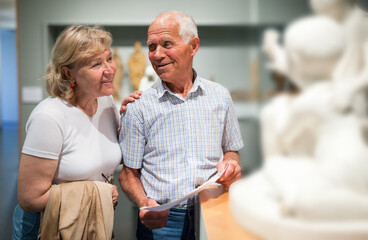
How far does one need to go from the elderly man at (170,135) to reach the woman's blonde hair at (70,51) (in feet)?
0.64

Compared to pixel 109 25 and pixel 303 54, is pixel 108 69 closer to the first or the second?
pixel 303 54

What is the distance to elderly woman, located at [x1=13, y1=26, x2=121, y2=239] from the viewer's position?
118 cm

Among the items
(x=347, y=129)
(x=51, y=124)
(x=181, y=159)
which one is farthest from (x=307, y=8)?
(x=51, y=124)

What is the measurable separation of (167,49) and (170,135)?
0.99 feet

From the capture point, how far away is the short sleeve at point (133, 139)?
1.27m

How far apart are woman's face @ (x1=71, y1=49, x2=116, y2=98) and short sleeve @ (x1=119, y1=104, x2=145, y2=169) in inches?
4.9

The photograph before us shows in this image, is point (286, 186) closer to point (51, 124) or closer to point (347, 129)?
point (347, 129)

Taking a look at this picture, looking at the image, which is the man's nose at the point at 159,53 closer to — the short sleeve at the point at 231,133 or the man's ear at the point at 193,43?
the man's ear at the point at 193,43

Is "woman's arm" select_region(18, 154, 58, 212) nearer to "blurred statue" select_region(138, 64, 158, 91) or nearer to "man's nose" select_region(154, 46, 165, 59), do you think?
"man's nose" select_region(154, 46, 165, 59)

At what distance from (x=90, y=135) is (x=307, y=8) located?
0.96 metres

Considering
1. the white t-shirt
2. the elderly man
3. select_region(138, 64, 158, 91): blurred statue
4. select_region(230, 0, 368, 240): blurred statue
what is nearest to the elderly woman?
the white t-shirt

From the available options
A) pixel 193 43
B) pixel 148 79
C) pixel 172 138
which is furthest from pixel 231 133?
pixel 148 79

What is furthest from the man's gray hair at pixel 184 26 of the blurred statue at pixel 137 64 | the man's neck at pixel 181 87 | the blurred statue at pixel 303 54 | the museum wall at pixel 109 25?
the blurred statue at pixel 137 64

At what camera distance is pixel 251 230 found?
0.52 metres
